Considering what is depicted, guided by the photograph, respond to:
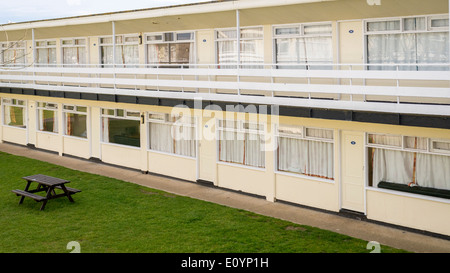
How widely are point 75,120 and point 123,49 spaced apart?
4149 millimetres

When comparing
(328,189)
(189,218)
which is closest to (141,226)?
(189,218)

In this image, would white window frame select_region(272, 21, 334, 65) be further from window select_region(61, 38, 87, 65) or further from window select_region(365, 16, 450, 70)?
window select_region(61, 38, 87, 65)

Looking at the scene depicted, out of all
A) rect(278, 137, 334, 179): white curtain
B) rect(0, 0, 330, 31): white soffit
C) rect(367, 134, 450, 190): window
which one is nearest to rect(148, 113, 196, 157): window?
rect(0, 0, 330, 31): white soffit

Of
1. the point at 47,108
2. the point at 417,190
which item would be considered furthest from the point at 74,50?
the point at 417,190

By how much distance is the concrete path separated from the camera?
1073 cm

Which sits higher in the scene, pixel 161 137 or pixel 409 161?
pixel 161 137

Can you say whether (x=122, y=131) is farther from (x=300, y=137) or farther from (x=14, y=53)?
(x=14, y=53)

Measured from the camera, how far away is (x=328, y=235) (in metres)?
11.0

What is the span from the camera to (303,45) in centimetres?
1327

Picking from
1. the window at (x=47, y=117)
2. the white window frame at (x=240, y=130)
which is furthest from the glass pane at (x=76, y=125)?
the white window frame at (x=240, y=130)

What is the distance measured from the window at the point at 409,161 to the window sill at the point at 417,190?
0.09 meters

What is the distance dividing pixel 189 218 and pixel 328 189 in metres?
3.51

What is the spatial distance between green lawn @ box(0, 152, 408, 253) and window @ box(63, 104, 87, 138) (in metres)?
5.91
